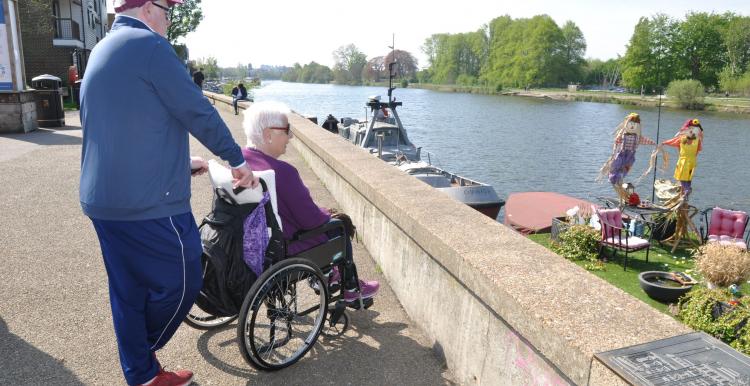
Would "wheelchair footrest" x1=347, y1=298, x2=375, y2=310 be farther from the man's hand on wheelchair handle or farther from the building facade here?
the building facade

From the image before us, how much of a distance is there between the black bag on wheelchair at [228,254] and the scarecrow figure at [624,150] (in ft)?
27.8

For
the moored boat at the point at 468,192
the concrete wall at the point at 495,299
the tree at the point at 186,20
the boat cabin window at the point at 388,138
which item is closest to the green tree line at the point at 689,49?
the tree at the point at 186,20

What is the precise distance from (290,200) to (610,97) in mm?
95341

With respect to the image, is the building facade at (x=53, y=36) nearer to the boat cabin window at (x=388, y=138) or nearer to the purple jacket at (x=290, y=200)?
the boat cabin window at (x=388, y=138)

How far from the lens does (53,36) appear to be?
31766mm

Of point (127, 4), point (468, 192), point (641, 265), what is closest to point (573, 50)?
point (468, 192)

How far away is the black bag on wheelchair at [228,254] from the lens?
117 inches

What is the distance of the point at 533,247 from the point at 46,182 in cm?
756

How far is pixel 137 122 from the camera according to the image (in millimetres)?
2371

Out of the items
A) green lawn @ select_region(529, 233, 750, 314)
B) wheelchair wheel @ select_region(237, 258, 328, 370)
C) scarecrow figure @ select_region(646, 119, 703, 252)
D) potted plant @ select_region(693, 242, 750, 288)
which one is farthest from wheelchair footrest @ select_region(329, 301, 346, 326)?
scarecrow figure @ select_region(646, 119, 703, 252)

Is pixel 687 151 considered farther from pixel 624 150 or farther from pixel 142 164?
pixel 142 164

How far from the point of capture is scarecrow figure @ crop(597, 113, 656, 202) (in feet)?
32.4

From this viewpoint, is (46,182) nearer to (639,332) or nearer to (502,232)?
(502,232)

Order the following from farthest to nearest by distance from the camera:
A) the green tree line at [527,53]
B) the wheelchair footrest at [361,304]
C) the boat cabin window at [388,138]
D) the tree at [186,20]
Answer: the green tree line at [527,53] < the tree at [186,20] < the boat cabin window at [388,138] < the wheelchair footrest at [361,304]
